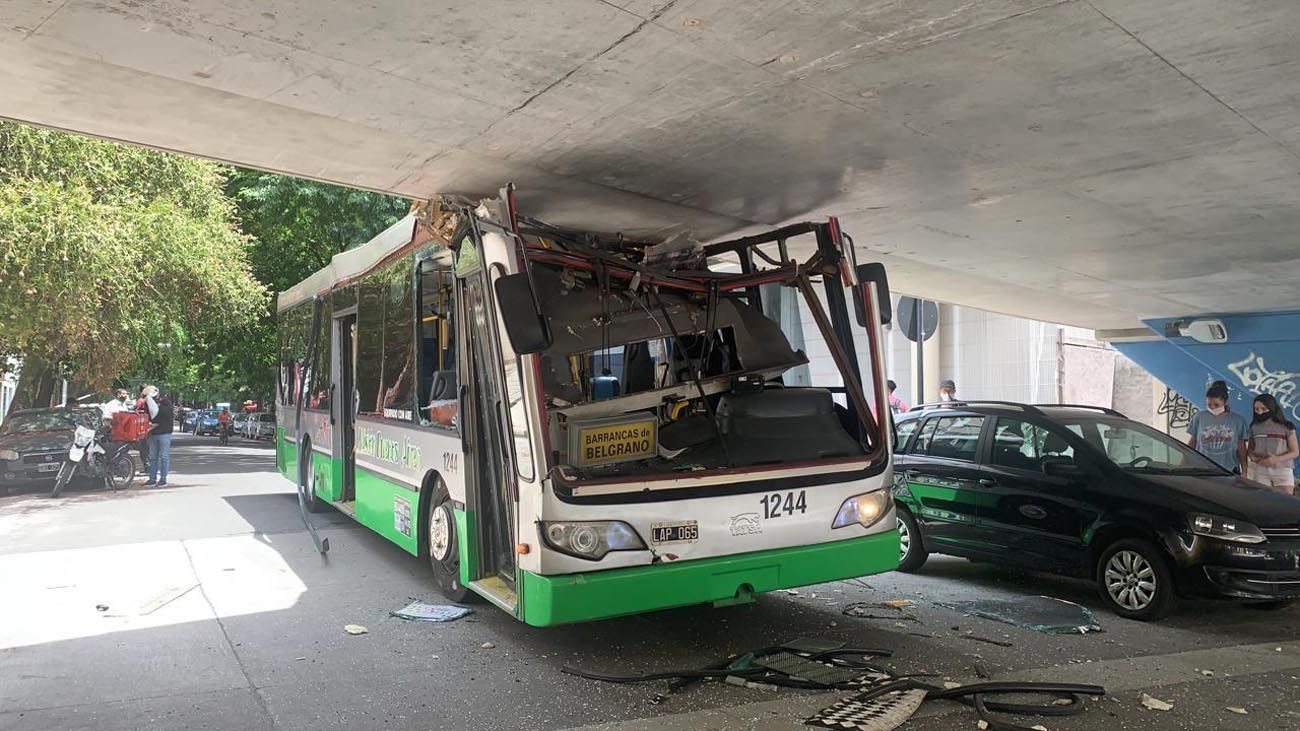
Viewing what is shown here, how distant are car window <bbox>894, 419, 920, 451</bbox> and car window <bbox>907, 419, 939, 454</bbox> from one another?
123mm

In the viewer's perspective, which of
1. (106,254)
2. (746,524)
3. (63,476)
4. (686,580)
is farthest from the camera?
(63,476)

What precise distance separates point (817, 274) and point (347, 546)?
617cm

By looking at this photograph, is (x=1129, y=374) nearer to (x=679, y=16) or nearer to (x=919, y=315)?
(x=919, y=315)

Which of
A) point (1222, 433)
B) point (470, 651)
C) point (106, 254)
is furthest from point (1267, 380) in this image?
point (106, 254)

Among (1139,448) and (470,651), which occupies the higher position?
(1139,448)

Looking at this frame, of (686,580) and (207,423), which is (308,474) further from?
(207,423)

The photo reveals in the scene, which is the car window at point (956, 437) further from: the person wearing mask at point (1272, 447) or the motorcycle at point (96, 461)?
the motorcycle at point (96, 461)

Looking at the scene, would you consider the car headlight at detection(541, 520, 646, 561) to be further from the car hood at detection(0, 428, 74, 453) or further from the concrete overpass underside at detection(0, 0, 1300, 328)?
the car hood at detection(0, 428, 74, 453)

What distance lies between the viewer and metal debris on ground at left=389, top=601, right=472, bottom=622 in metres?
6.85

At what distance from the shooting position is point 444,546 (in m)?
7.05

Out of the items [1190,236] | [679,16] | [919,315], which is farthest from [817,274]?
[919,315]

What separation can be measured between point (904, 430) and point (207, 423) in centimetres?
5080

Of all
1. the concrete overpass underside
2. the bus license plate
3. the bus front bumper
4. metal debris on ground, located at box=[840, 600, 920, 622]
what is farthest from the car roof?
the bus license plate

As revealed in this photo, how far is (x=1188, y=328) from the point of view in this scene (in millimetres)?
14641
